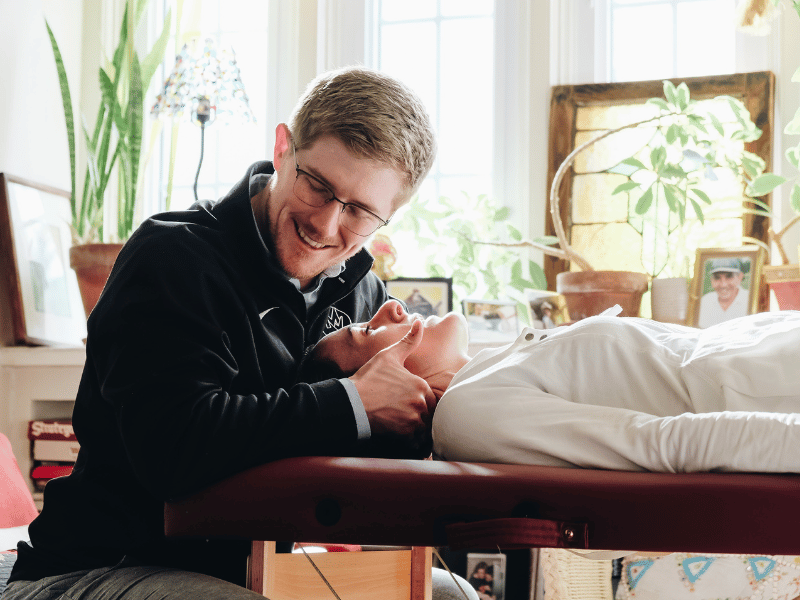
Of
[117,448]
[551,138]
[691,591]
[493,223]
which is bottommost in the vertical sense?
[691,591]

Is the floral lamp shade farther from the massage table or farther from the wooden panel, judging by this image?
the massage table

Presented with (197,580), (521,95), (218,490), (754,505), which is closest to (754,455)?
(754,505)

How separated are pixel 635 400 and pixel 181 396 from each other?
0.62 m

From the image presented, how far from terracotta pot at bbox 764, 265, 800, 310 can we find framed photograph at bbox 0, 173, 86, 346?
223 centimetres

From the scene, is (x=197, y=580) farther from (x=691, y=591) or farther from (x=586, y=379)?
(x=691, y=591)

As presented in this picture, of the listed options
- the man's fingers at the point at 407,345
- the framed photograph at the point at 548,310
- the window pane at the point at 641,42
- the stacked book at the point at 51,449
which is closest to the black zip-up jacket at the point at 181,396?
the man's fingers at the point at 407,345

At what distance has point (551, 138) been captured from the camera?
106 inches

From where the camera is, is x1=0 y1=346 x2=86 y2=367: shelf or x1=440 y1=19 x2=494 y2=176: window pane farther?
x1=440 y1=19 x2=494 y2=176: window pane

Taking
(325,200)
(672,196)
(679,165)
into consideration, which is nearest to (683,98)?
(679,165)

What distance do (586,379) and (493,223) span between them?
177 centimetres

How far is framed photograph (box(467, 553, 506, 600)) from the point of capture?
242 centimetres

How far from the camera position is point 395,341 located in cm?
142

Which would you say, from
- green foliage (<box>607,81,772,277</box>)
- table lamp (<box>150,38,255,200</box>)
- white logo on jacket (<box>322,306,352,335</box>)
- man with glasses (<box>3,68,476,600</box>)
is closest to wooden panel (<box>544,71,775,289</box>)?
green foliage (<box>607,81,772,277</box>)

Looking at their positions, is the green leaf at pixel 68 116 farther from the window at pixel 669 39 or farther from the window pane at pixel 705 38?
the window pane at pixel 705 38
